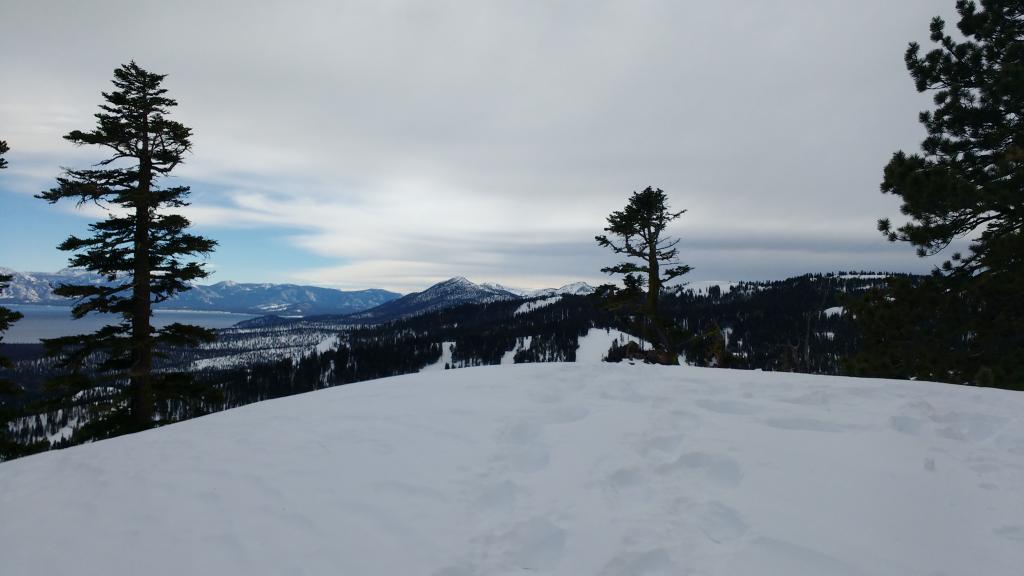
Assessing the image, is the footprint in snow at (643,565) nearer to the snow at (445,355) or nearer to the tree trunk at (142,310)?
the tree trunk at (142,310)

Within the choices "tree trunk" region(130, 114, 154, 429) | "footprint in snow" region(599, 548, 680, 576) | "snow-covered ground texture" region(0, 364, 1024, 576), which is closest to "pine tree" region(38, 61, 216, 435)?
"tree trunk" region(130, 114, 154, 429)

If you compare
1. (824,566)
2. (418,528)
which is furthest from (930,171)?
(418,528)

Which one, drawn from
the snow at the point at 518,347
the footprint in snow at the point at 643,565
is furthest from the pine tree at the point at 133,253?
the snow at the point at 518,347

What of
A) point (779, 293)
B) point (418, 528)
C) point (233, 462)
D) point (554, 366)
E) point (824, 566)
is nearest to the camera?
point (824, 566)

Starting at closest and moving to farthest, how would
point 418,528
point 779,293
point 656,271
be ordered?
point 418,528
point 656,271
point 779,293

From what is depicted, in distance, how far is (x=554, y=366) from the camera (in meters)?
9.48

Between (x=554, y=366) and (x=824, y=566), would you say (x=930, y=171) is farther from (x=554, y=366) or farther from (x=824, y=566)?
(x=824, y=566)

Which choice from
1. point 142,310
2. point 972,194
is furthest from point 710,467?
point 142,310

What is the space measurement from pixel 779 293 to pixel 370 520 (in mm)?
205894

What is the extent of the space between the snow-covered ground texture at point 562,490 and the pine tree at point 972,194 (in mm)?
5973

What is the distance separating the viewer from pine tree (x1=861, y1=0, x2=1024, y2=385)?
31.3ft

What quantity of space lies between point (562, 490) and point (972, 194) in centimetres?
1165

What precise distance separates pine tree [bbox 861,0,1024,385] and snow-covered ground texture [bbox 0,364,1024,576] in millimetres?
5973

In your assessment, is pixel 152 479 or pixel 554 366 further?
pixel 554 366
